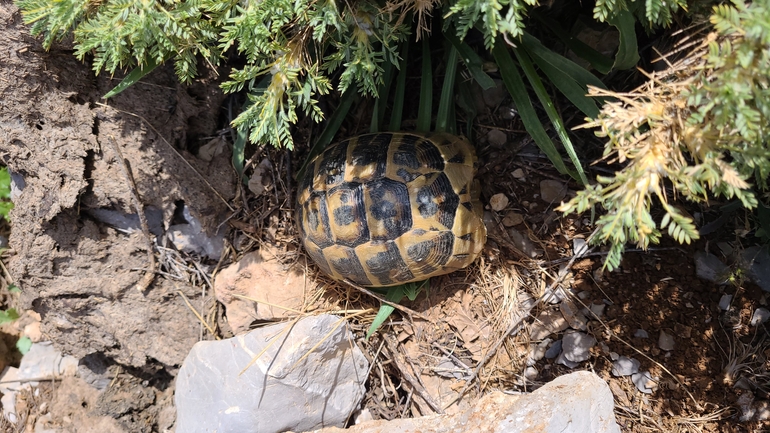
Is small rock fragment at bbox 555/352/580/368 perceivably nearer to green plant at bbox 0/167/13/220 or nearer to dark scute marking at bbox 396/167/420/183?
dark scute marking at bbox 396/167/420/183

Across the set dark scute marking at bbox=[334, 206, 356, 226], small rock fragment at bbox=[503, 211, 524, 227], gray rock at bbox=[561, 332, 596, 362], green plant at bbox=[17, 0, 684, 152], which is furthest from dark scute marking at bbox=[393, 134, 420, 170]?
gray rock at bbox=[561, 332, 596, 362]

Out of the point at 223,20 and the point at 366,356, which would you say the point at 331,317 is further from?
the point at 223,20

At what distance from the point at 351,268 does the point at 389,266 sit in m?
0.16

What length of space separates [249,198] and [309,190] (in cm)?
44

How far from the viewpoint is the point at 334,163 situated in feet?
6.36

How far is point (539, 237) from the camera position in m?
2.02

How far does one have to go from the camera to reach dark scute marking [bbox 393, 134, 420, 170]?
6.13 feet

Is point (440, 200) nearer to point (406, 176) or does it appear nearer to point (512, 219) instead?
point (406, 176)

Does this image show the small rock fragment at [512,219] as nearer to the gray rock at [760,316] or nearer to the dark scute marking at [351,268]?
the dark scute marking at [351,268]

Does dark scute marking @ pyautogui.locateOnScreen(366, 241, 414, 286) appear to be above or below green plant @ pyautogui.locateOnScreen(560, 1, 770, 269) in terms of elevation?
below

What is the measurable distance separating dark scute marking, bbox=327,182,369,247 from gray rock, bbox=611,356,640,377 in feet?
3.48

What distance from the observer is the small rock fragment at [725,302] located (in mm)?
1781

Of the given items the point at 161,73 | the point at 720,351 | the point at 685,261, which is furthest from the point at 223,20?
the point at 720,351

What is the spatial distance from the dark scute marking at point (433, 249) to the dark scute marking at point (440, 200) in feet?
0.16
